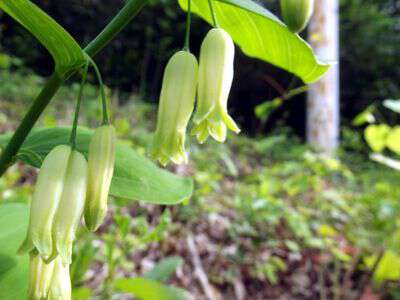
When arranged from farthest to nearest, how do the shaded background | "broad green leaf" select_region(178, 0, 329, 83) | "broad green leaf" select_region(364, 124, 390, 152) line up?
the shaded background → "broad green leaf" select_region(364, 124, 390, 152) → "broad green leaf" select_region(178, 0, 329, 83)

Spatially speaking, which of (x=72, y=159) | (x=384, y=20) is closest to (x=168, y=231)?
(x=72, y=159)

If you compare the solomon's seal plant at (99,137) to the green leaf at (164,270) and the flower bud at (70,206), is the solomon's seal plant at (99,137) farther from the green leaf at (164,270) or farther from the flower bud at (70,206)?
the green leaf at (164,270)

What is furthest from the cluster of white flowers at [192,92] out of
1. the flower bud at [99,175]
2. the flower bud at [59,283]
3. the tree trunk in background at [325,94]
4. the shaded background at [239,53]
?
the shaded background at [239,53]

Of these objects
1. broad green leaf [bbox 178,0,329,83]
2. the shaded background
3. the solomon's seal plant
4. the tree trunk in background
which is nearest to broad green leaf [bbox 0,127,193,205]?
the solomon's seal plant

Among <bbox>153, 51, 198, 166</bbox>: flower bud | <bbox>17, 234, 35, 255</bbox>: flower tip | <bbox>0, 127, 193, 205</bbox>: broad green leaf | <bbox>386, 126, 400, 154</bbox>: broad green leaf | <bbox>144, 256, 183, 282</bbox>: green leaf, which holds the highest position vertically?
<bbox>153, 51, 198, 166</bbox>: flower bud

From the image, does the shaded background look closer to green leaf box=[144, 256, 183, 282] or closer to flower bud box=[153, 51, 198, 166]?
green leaf box=[144, 256, 183, 282]

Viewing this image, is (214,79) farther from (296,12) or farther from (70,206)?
(70,206)

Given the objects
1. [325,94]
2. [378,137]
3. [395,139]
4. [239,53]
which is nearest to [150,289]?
[395,139]
